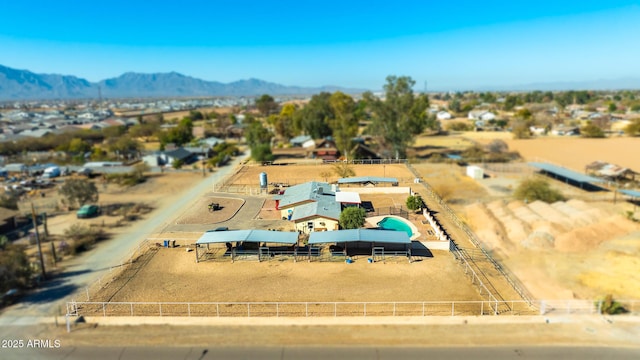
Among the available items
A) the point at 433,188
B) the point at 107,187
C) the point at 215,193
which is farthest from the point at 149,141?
the point at 433,188

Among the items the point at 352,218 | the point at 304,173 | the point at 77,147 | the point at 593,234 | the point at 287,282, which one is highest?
the point at 77,147

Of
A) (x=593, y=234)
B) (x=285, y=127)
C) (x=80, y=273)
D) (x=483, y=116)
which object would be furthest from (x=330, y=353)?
(x=483, y=116)

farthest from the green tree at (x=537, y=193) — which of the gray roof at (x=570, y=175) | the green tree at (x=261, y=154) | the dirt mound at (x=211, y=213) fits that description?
the green tree at (x=261, y=154)

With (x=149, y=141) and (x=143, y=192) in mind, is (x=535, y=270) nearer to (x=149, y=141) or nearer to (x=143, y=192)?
(x=143, y=192)

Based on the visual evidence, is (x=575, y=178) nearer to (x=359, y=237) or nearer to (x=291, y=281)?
(x=359, y=237)

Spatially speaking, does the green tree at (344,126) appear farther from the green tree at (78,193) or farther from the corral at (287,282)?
the corral at (287,282)

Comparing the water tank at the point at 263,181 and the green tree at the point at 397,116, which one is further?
the green tree at the point at 397,116
